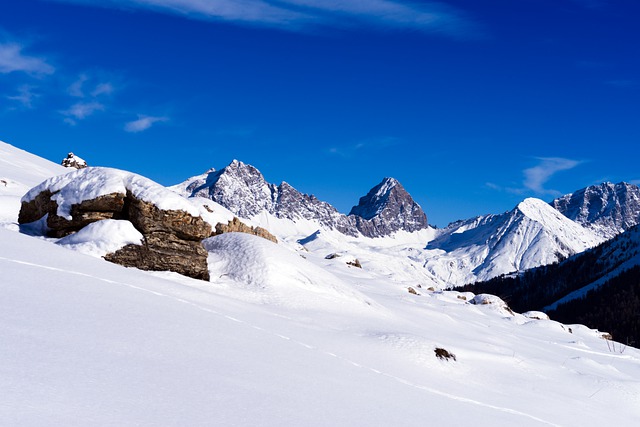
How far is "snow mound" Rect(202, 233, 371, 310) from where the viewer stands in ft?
59.0

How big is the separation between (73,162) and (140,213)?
49.7 metres

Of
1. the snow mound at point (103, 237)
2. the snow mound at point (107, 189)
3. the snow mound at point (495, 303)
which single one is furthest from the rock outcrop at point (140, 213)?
the snow mound at point (495, 303)

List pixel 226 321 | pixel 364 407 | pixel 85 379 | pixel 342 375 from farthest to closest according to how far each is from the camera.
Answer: pixel 226 321, pixel 342 375, pixel 364 407, pixel 85 379

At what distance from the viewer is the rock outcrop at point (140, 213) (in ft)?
58.9

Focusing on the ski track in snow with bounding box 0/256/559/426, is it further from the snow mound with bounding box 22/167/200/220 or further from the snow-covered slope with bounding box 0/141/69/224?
the snow-covered slope with bounding box 0/141/69/224

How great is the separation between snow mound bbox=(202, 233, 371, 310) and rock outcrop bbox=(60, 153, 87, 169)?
46.6m

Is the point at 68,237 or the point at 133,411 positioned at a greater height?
the point at 68,237

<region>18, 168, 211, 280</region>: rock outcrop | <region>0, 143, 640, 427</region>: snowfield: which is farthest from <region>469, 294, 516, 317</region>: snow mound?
<region>18, 168, 211, 280</region>: rock outcrop

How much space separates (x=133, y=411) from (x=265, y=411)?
1.95m

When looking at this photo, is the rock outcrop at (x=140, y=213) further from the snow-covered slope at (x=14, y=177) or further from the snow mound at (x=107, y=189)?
the snow-covered slope at (x=14, y=177)

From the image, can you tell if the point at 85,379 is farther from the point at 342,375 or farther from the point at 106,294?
the point at 342,375

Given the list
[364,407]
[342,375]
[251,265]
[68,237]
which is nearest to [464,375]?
[342,375]

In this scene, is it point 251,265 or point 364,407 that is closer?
point 364,407

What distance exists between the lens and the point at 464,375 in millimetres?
14953
